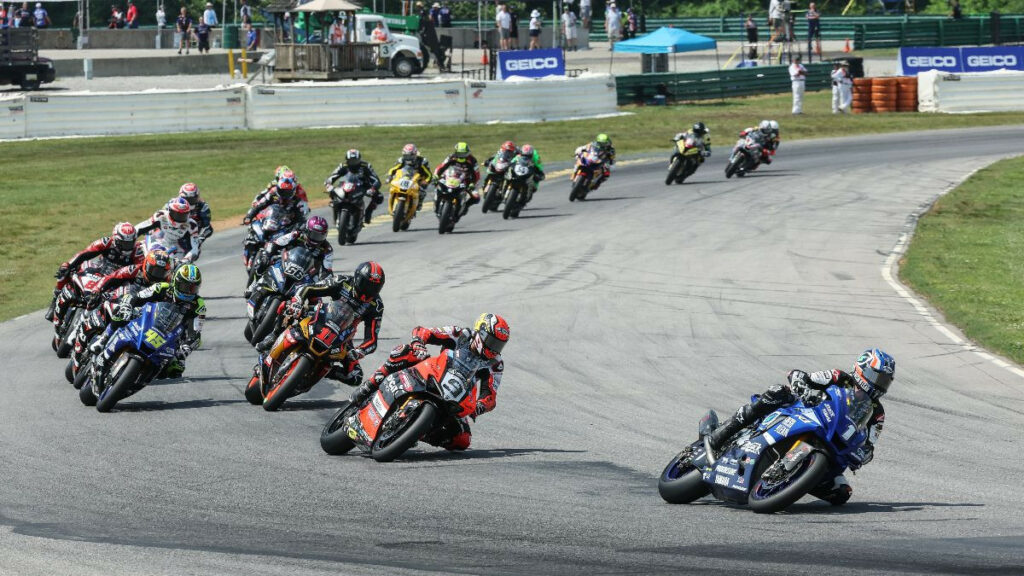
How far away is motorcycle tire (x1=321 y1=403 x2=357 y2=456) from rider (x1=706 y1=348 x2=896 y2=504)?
11.2 ft

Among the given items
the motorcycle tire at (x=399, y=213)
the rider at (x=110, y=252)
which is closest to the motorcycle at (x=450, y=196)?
the motorcycle tire at (x=399, y=213)

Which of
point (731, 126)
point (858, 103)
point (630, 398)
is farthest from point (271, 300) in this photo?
Answer: point (858, 103)

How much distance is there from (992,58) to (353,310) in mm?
44461

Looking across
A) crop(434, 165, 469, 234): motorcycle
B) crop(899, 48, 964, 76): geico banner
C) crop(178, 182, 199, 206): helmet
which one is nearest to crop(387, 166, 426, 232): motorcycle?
crop(434, 165, 469, 234): motorcycle

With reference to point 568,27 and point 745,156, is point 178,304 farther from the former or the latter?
point 568,27

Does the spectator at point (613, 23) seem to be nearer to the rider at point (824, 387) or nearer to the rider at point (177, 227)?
the rider at point (177, 227)

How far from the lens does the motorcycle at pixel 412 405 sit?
459 inches

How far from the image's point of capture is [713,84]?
5559 cm

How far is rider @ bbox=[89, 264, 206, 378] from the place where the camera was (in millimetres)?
14500

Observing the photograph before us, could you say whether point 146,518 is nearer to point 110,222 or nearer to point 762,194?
point 110,222

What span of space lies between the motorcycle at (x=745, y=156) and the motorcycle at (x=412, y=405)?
26.2 m

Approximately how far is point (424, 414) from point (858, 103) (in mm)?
43664

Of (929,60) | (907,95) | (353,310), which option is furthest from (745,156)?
(353,310)

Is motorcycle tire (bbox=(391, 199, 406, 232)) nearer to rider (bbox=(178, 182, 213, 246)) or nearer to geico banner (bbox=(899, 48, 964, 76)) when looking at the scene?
rider (bbox=(178, 182, 213, 246))
